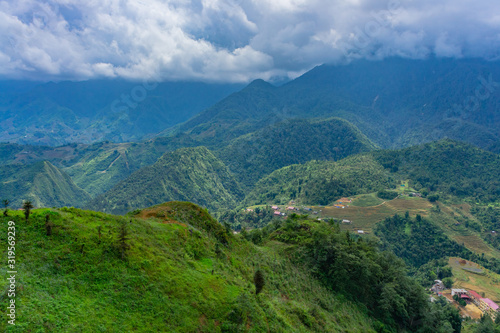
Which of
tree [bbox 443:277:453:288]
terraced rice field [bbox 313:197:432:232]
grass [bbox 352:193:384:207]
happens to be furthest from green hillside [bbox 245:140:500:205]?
tree [bbox 443:277:453:288]

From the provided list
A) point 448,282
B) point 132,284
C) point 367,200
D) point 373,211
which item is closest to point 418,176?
point 367,200

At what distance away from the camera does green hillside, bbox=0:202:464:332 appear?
1554cm

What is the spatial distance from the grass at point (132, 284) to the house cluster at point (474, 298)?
244 feet

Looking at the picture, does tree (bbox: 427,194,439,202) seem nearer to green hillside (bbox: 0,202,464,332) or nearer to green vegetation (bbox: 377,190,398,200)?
green vegetation (bbox: 377,190,398,200)

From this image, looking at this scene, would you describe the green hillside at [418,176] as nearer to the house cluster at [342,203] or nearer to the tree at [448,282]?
the house cluster at [342,203]

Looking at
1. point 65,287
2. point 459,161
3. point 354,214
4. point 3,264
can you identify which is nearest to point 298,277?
point 65,287

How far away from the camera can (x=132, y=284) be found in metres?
18.7

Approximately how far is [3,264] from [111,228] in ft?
24.8

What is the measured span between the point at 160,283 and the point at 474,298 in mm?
101950

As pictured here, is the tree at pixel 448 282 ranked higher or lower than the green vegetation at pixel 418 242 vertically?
lower

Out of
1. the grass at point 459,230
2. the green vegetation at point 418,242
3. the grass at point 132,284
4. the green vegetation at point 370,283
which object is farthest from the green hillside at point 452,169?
the grass at point 132,284

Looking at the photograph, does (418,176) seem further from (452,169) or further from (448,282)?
(448,282)

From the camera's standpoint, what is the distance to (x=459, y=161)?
185 meters

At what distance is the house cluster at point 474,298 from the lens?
A: 73306 mm
